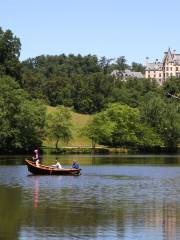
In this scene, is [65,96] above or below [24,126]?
above

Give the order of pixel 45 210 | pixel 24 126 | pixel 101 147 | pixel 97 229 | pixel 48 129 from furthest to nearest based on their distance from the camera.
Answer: pixel 101 147 → pixel 48 129 → pixel 24 126 → pixel 45 210 → pixel 97 229

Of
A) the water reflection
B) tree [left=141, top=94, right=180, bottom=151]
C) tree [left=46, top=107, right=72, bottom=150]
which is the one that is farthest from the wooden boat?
tree [left=141, top=94, right=180, bottom=151]

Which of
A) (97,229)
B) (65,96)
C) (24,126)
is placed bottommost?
(97,229)

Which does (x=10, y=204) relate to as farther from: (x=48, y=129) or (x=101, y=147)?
(x=101, y=147)

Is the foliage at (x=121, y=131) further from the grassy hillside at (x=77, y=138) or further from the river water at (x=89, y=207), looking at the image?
the river water at (x=89, y=207)

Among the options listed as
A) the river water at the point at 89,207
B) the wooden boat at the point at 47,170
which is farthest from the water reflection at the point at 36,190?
the wooden boat at the point at 47,170

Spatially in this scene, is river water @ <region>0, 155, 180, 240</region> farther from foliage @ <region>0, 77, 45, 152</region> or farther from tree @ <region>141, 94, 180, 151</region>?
tree @ <region>141, 94, 180, 151</region>

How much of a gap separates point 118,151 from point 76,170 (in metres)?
63.5

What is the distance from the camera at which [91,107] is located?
164 meters

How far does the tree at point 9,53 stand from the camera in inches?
4870

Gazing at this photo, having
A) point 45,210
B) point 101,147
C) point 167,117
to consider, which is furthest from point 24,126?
point 45,210

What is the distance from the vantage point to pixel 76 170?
57688mm

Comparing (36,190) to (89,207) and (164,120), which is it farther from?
(164,120)

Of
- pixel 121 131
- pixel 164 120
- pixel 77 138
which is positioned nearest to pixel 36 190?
pixel 121 131
